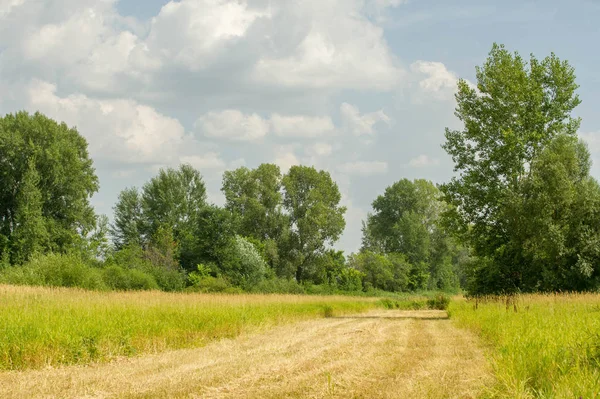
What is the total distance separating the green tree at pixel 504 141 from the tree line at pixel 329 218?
0.25 ft

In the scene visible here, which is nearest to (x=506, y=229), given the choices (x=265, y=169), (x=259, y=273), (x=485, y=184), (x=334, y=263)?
(x=485, y=184)

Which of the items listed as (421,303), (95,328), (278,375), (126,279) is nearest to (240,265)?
(126,279)

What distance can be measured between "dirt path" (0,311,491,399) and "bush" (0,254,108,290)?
19.8 meters

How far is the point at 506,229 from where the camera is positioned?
32.2 metres

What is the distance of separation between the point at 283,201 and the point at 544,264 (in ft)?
129

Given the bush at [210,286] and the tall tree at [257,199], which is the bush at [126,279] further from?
the tall tree at [257,199]

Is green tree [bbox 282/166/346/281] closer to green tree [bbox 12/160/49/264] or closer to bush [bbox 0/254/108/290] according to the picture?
green tree [bbox 12/160/49/264]

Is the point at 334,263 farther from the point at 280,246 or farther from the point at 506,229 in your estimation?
the point at 506,229

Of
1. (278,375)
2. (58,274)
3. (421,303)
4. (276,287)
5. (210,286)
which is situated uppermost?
(58,274)

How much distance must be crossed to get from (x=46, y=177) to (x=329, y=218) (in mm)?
31408

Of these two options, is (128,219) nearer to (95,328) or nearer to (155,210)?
(155,210)

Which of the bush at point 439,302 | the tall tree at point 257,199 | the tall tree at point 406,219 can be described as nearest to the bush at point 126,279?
the bush at point 439,302

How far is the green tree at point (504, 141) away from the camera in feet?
Answer: 100

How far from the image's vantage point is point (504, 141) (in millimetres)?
30844
